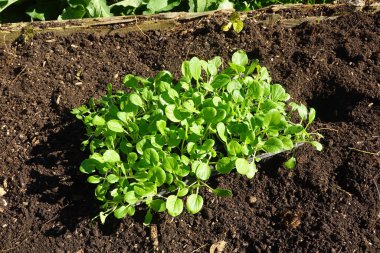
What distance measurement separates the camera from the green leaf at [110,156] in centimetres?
221

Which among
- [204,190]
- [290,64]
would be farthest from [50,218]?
[290,64]

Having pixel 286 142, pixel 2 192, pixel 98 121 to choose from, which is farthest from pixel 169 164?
pixel 2 192

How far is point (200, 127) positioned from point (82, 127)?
2.68 ft

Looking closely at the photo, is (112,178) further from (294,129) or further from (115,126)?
(294,129)

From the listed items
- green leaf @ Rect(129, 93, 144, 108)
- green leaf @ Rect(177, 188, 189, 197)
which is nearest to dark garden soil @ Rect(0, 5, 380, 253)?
green leaf @ Rect(177, 188, 189, 197)

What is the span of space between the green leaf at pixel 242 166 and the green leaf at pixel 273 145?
14cm

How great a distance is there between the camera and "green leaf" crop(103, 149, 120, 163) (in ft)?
7.26

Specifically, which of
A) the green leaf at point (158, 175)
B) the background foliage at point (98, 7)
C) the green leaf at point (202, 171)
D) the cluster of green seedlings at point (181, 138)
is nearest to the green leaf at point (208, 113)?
the cluster of green seedlings at point (181, 138)

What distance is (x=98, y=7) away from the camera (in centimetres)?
343

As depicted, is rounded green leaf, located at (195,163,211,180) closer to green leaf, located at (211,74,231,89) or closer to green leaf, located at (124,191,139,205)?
green leaf, located at (124,191,139,205)

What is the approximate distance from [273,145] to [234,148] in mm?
169

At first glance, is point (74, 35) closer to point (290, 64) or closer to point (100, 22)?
point (100, 22)

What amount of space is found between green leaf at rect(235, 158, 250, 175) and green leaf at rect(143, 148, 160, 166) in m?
0.33

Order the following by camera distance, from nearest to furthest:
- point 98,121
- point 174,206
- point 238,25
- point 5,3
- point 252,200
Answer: point 174,206
point 98,121
point 252,200
point 238,25
point 5,3
